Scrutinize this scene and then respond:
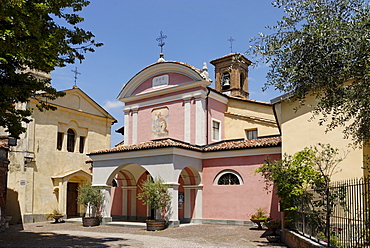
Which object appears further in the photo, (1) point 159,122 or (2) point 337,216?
(1) point 159,122

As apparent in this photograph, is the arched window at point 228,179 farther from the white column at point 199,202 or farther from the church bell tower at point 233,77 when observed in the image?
the church bell tower at point 233,77

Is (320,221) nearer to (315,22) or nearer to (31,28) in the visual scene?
(315,22)

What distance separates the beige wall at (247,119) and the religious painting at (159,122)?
151 inches

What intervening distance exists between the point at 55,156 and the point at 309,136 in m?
16.3

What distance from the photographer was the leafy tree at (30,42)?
8062 millimetres

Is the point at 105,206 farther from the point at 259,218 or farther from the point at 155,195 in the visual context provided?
the point at 259,218

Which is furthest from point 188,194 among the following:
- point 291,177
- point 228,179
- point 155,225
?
point 291,177

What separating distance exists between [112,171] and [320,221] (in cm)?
1345

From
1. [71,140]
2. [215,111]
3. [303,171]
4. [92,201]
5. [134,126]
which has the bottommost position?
[92,201]

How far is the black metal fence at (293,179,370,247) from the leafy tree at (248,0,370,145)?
1.50 meters

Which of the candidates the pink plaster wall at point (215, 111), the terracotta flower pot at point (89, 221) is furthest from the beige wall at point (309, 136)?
the terracotta flower pot at point (89, 221)

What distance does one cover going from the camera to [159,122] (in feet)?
76.7

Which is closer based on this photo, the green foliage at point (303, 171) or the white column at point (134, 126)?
the green foliage at point (303, 171)

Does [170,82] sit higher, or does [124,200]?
[170,82]
